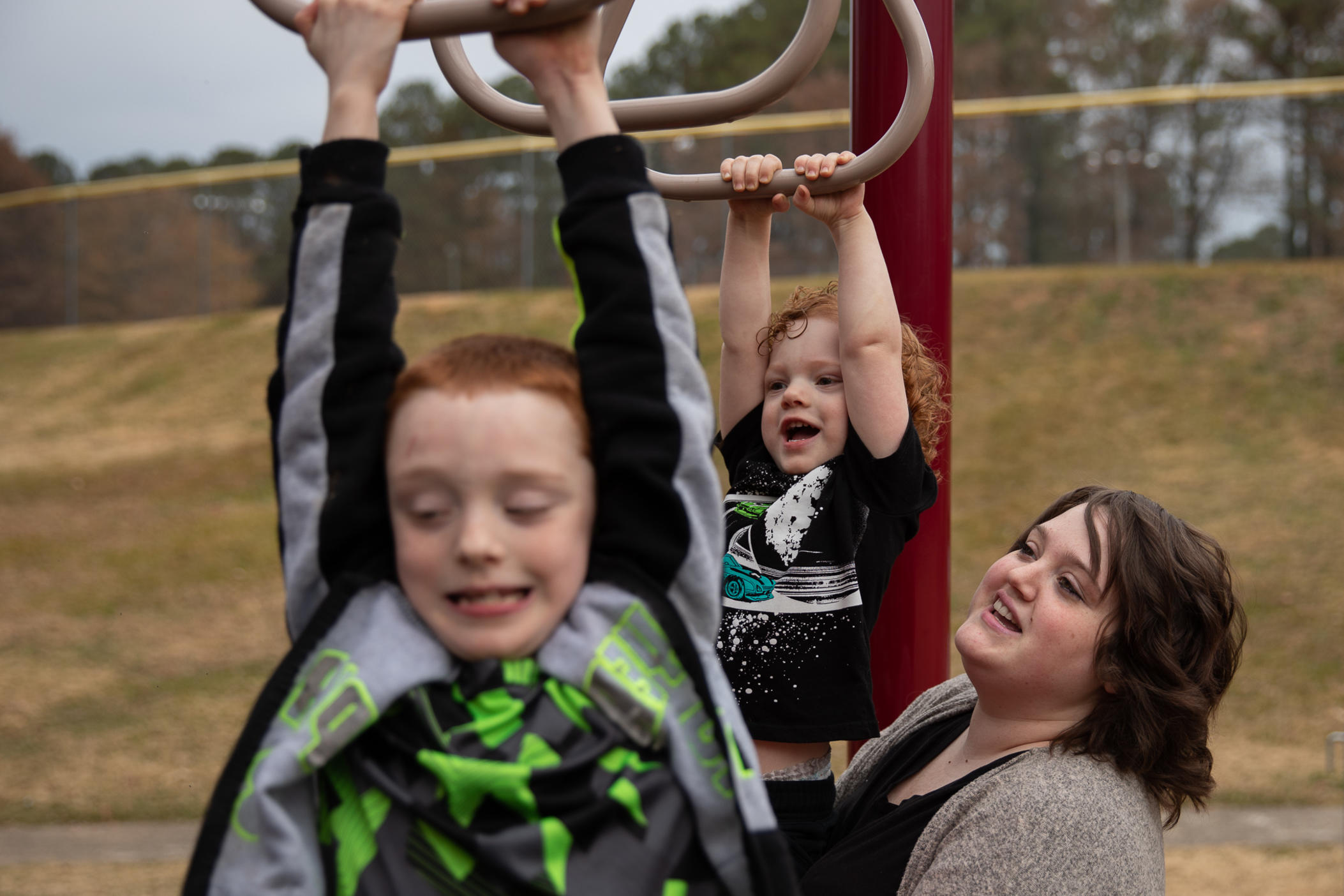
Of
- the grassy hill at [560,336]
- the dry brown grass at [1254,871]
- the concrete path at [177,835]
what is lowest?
the concrete path at [177,835]

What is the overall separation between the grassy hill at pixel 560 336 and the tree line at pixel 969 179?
0.60 metres

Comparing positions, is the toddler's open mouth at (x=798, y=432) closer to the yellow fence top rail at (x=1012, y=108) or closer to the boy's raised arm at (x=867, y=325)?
the boy's raised arm at (x=867, y=325)

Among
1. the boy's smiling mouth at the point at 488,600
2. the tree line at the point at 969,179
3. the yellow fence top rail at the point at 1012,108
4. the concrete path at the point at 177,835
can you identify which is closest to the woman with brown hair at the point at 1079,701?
the boy's smiling mouth at the point at 488,600

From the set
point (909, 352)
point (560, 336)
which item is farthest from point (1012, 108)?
point (909, 352)

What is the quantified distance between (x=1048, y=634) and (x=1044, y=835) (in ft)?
0.77

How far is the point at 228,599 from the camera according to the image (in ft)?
22.1

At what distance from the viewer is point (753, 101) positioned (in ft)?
4.27

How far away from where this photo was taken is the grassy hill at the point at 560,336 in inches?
201

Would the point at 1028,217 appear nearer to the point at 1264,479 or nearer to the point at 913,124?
the point at 1264,479

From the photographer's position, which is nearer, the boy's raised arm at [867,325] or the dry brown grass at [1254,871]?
the boy's raised arm at [867,325]

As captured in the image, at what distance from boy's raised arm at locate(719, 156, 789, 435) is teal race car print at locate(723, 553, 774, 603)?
19 cm

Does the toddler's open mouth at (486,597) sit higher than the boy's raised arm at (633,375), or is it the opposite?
the boy's raised arm at (633,375)

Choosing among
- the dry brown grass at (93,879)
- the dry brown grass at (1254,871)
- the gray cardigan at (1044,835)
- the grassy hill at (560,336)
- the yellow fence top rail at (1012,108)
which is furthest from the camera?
the yellow fence top rail at (1012,108)

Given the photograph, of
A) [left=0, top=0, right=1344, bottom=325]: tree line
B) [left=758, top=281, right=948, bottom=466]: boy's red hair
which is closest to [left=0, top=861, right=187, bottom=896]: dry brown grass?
[left=758, top=281, right=948, bottom=466]: boy's red hair
